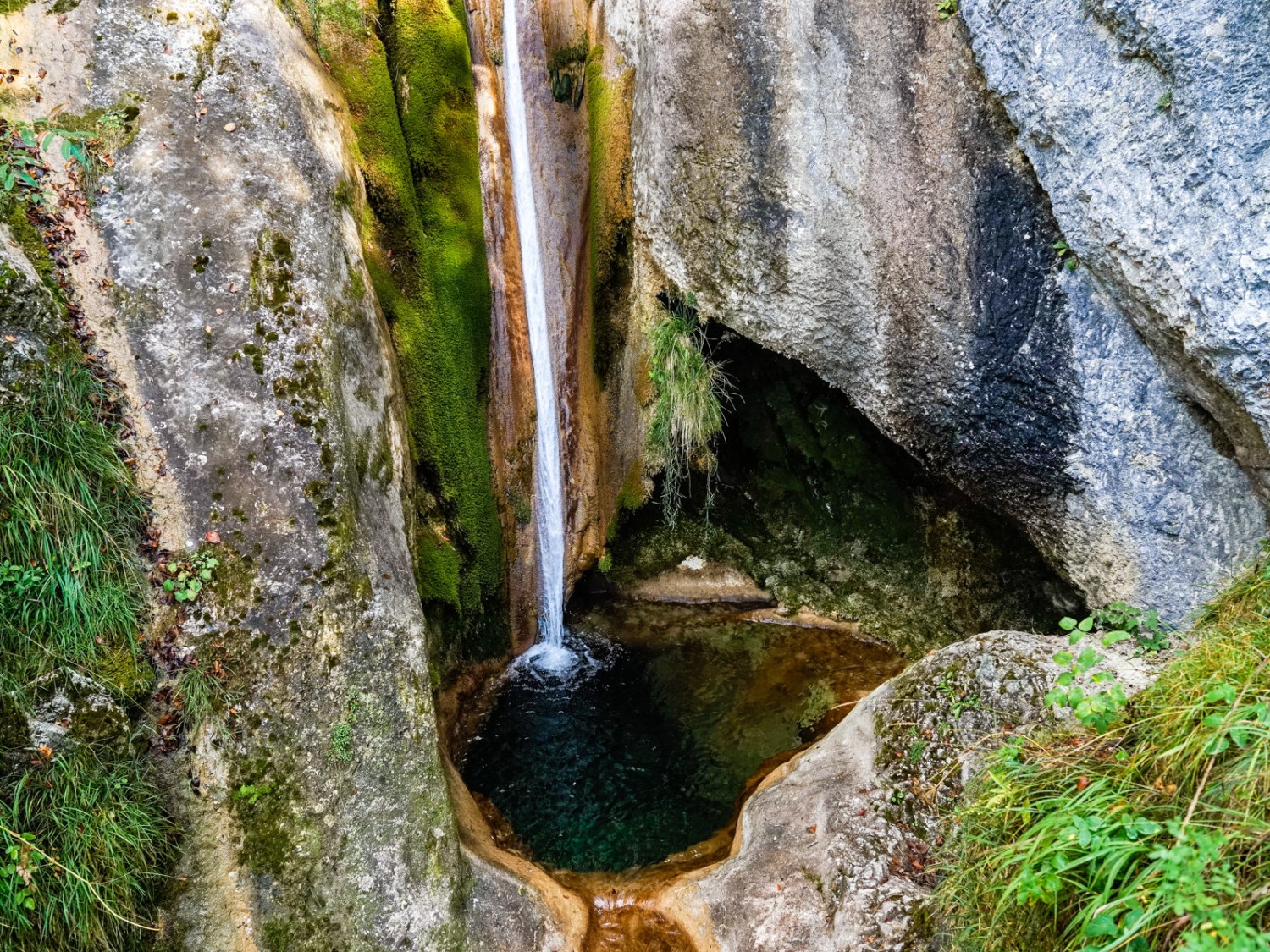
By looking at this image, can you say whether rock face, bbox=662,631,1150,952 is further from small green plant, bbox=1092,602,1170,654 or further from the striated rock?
the striated rock

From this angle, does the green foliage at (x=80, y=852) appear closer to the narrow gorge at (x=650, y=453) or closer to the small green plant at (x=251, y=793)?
the narrow gorge at (x=650, y=453)

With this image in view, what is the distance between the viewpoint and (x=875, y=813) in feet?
13.2

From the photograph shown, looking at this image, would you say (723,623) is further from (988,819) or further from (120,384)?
(120,384)

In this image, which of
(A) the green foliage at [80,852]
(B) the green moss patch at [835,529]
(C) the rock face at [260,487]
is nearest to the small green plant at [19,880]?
(A) the green foliage at [80,852]

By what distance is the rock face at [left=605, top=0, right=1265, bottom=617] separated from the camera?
15.2 ft

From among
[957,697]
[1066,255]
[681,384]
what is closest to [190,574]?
[681,384]

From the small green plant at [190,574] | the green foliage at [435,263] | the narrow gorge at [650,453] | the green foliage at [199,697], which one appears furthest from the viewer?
the green foliage at [435,263]

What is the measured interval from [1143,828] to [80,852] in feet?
13.6

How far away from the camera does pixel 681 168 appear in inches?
234

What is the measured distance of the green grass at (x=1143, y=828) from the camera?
6.68 feet

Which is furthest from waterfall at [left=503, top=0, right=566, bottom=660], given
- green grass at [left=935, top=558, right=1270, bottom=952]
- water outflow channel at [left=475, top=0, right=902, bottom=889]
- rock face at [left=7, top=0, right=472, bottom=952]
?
green grass at [left=935, top=558, right=1270, bottom=952]

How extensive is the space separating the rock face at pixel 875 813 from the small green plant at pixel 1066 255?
2.38m

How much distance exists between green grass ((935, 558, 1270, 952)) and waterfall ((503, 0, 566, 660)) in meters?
4.72

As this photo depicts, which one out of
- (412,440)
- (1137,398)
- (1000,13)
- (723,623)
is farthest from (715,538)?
(1000,13)
